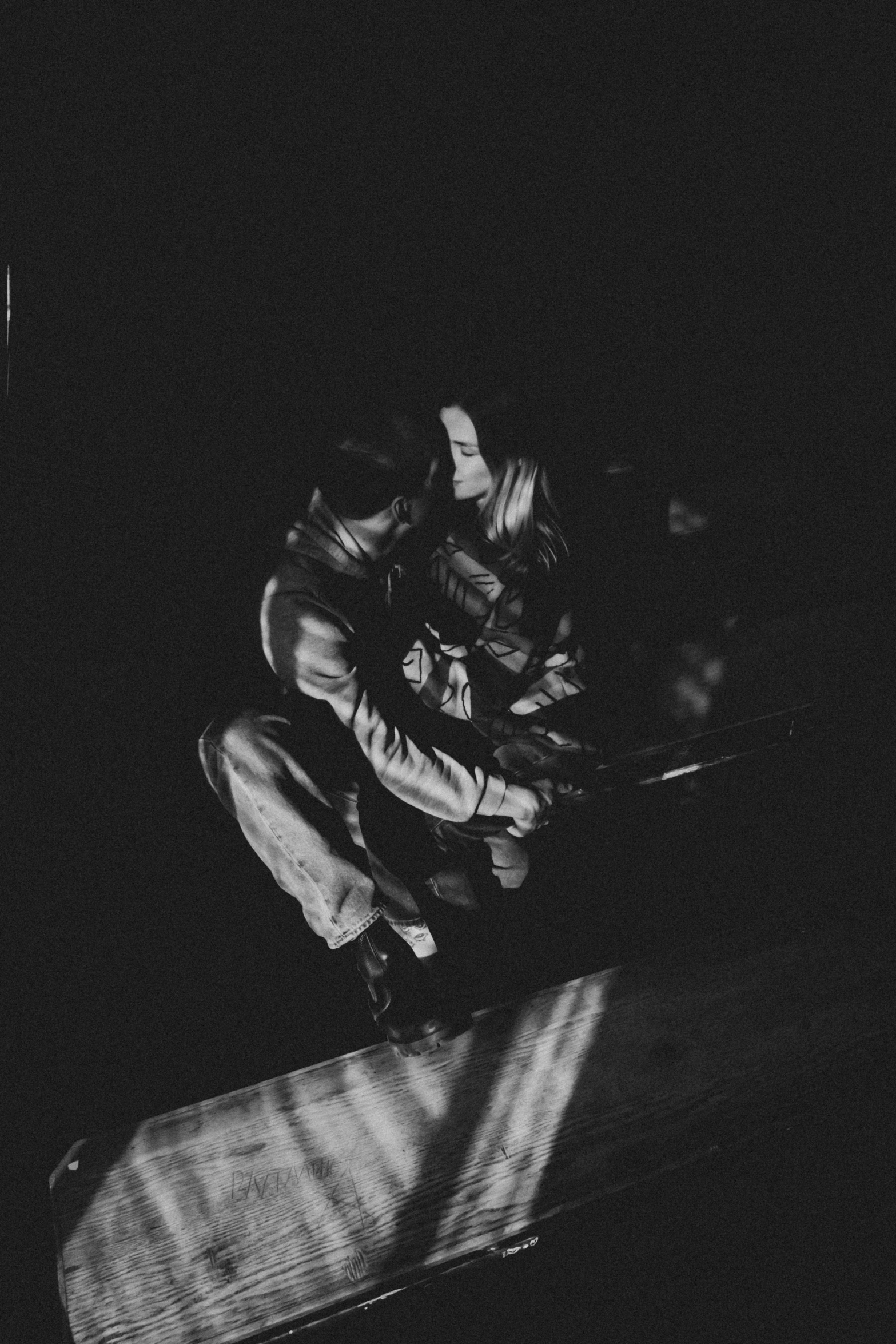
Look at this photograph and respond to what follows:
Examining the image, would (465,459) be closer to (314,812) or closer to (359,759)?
(359,759)

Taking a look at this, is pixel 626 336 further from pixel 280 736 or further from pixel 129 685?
pixel 129 685

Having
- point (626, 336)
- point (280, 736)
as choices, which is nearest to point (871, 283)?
point (626, 336)

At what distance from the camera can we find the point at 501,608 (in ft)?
7.47

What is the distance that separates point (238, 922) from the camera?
87.4 inches

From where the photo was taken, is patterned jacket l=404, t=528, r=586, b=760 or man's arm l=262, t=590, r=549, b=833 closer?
man's arm l=262, t=590, r=549, b=833

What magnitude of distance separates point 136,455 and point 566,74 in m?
1.20

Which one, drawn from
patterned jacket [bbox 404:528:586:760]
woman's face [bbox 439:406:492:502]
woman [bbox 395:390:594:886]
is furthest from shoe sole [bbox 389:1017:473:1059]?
woman's face [bbox 439:406:492:502]

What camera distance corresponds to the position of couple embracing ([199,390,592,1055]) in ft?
6.15

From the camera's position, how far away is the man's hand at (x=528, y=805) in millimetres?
2115

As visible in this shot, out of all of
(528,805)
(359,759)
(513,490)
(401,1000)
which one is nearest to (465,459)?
(513,490)

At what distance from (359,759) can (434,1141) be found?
86cm

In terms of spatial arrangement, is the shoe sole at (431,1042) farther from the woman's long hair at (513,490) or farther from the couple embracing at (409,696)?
the woman's long hair at (513,490)

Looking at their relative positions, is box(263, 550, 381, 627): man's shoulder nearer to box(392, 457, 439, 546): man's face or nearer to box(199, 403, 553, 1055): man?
box(199, 403, 553, 1055): man

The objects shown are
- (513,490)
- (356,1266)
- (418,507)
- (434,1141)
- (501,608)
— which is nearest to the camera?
(356,1266)
